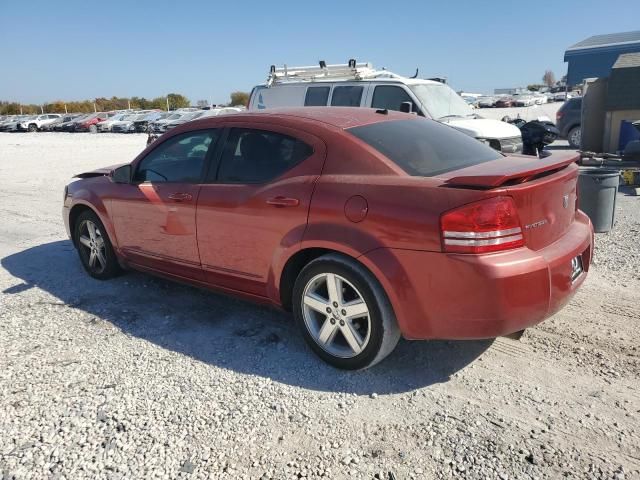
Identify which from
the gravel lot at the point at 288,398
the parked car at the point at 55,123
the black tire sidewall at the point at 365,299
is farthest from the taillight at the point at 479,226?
the parked car at the point at 55,123

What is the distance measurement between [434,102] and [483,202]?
744 cm

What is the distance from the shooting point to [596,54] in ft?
255

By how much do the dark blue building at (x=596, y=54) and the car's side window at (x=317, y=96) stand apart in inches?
2999

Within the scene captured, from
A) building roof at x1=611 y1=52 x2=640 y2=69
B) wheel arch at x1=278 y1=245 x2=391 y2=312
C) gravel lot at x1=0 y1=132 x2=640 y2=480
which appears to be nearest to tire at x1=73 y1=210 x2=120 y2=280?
gravel lot at x1=0 y1=132 x2=640 y2=480

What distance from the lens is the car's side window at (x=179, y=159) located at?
4156 millimetres

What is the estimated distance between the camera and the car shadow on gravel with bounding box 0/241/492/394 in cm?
334

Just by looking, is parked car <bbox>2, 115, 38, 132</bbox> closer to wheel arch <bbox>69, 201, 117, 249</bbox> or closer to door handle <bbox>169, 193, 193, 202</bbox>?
wheel arch <bbox>69, 201, 117, 249</bbox>

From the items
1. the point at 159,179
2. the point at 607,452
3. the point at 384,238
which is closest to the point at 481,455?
the point at 607,452

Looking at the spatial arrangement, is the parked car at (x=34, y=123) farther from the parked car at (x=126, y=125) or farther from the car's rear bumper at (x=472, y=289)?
the car's rear bumper at (x=472, y=289)

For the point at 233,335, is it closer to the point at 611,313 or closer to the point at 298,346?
the point at 298,346

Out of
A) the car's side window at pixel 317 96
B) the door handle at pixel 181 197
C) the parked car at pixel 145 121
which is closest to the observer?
the door handle at pixel 181 197

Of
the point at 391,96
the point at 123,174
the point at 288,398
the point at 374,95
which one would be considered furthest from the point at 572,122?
the point at 288,398

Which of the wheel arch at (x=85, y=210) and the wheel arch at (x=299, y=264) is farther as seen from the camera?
the wheel arch at (x=85, y=210)

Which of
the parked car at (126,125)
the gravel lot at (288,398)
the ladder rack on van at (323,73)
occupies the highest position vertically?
the ladder rack on van at (323,73)
